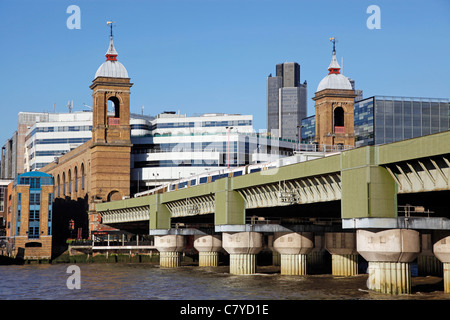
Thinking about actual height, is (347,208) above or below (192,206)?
below

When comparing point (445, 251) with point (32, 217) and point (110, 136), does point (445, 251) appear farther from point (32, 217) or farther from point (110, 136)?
point (110, 136)

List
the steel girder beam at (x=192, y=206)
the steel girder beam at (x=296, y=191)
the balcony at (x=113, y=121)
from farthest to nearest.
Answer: the balcony at (x=113, y=121)
the steel girder beam at (x=192, y=206)
the steel girder beam at (x=296, y=191)

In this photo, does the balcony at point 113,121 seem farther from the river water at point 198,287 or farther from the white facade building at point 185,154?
the river water at point 198,287

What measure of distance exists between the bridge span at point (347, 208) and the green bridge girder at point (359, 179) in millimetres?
73

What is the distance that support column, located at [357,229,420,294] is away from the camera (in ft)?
166

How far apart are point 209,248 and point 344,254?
95.5 ft

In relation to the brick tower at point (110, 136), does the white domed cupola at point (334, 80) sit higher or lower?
higher

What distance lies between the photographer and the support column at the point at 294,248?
78.9 m

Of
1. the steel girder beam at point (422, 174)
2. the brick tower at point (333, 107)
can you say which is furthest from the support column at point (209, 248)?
the brick tower at point (333, 107)

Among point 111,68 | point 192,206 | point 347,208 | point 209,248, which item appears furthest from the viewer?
point 111,68

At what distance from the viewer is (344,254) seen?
7806cm

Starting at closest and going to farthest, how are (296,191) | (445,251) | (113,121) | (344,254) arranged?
1. (445,251)
2. (296,191)
3. (344,254)
4. (113,121)


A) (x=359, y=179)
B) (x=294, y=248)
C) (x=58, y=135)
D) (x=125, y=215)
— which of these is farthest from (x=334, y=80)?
(x=359, y=179)
